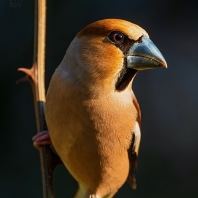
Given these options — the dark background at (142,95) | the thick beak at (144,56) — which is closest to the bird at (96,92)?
the thick beak at (144,56)

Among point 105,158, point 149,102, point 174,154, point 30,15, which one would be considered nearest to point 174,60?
point 149,102

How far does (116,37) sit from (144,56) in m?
0.14

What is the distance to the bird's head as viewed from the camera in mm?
2523

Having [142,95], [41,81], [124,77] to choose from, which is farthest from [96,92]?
[142,95]

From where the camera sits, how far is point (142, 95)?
5.41 meters

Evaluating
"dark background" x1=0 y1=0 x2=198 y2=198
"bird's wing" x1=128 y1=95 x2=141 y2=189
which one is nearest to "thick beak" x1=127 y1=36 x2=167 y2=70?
"bird's wing" x1=128 y1=95 x2=141 y2=189

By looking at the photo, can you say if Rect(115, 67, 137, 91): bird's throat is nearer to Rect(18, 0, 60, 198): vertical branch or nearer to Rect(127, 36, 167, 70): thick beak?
Rect(127, 36, 167, 70): thick beak

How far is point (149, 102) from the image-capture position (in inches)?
213

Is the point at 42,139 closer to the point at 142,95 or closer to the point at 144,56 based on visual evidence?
the point at 144,56

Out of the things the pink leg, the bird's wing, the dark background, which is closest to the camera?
the pink leg

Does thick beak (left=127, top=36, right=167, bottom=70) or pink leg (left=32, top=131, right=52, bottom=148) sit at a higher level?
thick beak (left=127, top=36, right=167, bottom=70)

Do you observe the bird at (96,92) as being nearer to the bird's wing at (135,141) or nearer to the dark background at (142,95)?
the bird's wing at (135,141)

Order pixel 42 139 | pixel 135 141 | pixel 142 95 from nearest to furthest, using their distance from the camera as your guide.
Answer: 1. pixel 42 139
2. pixel 135 141
3. pixel 142 95

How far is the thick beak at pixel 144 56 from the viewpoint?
2516 mm
